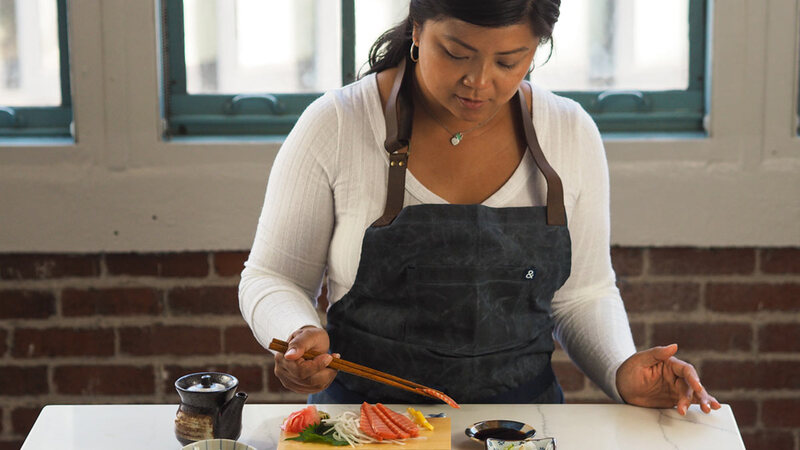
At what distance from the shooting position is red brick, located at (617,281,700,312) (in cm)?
263

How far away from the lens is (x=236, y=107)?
2666mm

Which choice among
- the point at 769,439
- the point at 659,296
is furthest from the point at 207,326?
the point at 769,439

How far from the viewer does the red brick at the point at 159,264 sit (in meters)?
2.62

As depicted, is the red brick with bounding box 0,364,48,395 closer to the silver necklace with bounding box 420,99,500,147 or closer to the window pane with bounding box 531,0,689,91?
the silver necklace with bounding box 420,99,500,147

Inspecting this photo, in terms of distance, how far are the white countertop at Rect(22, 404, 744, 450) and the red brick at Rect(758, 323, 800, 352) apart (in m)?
1.18

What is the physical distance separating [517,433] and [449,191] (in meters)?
0.49

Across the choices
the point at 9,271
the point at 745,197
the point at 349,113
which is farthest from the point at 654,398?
the point at 9,271

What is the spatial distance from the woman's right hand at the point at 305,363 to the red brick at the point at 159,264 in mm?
1150

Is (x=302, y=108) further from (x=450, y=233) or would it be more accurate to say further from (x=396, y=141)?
(x=450, y=233)

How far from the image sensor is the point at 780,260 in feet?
8.61

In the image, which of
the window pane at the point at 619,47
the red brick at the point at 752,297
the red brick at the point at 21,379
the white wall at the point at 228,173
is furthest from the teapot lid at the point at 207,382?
the red brick at the point at 752,297

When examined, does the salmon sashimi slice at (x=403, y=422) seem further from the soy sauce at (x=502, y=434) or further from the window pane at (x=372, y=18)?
the window pane at (x=372, y=18)

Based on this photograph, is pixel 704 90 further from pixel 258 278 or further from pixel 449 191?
pixel 258 278

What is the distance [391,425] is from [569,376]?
54.9 inches
